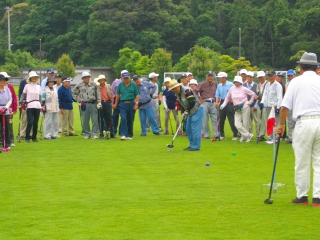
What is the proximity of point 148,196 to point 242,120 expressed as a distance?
9350 mm

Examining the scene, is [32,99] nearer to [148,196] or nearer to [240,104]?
[240,104]

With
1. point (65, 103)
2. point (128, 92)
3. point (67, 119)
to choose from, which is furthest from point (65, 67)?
point (128, 92)

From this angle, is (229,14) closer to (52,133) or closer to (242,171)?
(52,133)

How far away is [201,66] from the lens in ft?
240

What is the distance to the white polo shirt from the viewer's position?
8781 mm

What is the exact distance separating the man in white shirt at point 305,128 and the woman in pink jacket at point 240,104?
9.40 m

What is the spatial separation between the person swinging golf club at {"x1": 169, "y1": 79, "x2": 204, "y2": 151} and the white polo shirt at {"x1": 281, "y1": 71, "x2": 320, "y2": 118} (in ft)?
21.7

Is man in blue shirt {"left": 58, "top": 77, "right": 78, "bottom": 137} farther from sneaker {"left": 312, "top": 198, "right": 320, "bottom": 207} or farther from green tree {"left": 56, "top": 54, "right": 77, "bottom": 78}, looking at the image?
green tree {"left": 56, "top": 54, "right": 77, "bottom": 78}

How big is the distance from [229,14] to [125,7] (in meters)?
19.6

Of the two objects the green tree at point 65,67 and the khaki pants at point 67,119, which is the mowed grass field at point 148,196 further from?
the green tree at point 65,67

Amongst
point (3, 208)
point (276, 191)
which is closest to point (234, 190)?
point (276, 191)

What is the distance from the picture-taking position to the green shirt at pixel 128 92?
1900cm

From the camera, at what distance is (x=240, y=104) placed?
723 inches

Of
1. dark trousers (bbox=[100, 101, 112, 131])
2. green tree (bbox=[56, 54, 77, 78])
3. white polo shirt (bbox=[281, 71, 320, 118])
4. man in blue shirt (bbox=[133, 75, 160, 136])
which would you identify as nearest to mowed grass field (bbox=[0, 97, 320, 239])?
white polo shirt (bbox=[281, 71, 320, 118])
